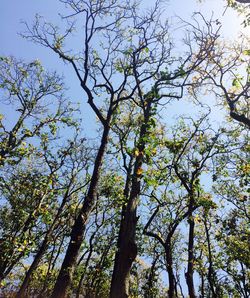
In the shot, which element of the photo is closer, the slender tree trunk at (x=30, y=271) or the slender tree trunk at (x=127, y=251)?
the slender tree trunk at (x=127, y=251)

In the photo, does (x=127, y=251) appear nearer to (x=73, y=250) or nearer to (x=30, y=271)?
(x=73, y=250)

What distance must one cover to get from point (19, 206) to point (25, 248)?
581 cm

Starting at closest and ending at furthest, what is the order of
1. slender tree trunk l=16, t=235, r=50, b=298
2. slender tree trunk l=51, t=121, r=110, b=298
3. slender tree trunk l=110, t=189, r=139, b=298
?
slender tree trunk l=110, t=189, r=139, b=298
slender tree trunk l=51, t=121, r=110, b=298
slender tree trunk l=16, t=235, r=50, b=298

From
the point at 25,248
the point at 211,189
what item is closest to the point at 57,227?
the point at 25,248

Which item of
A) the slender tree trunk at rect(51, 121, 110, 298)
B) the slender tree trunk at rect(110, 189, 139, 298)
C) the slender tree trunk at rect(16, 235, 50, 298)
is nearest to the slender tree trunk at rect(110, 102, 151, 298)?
the slender tree trunk at rect(110, 189, 139, 298)

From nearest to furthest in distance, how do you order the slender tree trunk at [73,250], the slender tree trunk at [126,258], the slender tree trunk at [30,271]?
the slender tree trunk at [126,258] → the slender tree trunk at [73,250] → the slender tree trunk at [30,271]

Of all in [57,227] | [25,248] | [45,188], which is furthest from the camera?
[57,227]

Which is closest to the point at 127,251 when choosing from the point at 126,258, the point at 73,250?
the point at 126,258

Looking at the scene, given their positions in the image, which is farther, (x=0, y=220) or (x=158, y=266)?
(x=158, y=266)

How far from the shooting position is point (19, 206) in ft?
68.9

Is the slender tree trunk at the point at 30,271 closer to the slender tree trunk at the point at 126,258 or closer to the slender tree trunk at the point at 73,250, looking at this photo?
the slender tree trunk at the point at 73,250

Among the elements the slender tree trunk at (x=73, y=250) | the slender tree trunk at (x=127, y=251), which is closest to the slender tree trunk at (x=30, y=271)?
the slender tree trunk at (x=73, y=250)

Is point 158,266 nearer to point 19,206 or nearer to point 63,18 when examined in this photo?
point 19,206

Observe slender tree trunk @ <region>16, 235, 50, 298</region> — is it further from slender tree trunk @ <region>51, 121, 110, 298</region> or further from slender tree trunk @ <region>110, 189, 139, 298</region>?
slender tree trunk @ <region>110, 189, 139, 298</region>
